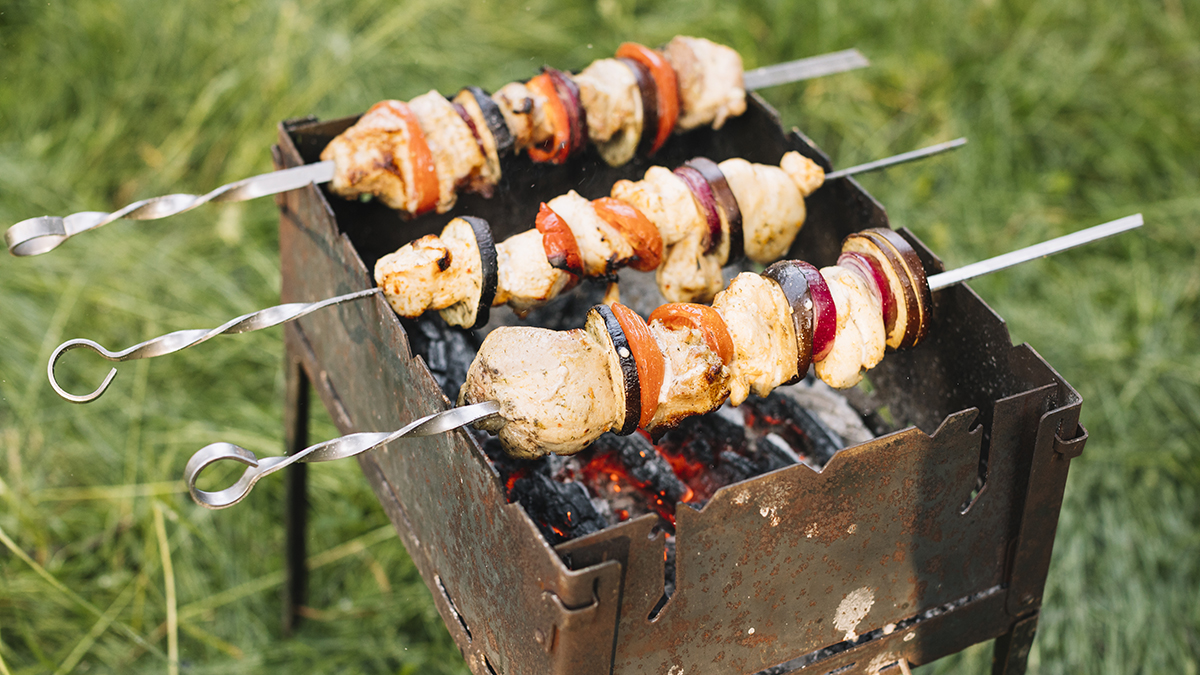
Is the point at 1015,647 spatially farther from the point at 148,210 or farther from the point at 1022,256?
the point at 148,210

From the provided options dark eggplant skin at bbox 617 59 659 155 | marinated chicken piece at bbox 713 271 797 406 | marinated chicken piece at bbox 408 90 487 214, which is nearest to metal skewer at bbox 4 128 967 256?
marinated chicken piece at bbox 408 90 487 214

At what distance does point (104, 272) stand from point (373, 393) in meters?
2.66

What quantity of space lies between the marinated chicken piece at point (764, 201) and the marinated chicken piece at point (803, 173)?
0.01 m

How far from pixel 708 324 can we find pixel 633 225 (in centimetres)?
36

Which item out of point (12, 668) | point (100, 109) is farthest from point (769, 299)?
point (100, 109)

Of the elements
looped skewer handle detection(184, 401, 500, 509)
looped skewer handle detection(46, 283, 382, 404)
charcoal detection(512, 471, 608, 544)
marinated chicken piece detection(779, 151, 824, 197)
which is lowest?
charcoal detection(512, 471, 608, 544)

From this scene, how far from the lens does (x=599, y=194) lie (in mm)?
2756

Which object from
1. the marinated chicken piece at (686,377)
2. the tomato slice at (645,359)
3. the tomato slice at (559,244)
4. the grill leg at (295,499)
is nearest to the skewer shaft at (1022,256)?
the marinated chicken piece at (686,377)

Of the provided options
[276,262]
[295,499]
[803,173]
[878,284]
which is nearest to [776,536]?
[878,284]

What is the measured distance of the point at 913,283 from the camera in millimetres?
1983

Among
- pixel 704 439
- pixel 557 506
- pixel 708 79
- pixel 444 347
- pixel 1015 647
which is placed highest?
pixel 708 79

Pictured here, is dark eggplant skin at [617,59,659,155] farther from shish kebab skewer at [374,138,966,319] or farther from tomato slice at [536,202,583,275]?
tomato slice at [536,202,583,275]

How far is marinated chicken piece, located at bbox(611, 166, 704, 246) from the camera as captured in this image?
2.20m

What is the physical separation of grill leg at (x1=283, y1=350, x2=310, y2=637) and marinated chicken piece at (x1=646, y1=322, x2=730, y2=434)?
1.27m
